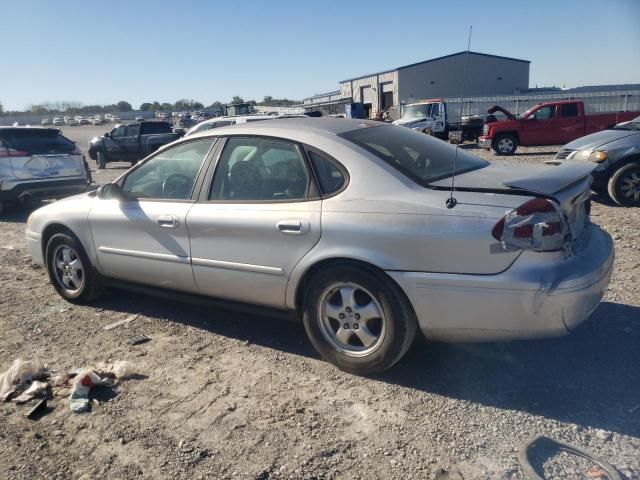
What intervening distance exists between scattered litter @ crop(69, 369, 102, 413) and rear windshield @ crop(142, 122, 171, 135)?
1667 cm

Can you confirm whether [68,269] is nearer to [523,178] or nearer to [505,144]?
[523,178]

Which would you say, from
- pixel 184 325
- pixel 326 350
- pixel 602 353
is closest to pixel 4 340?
pixel 184 325

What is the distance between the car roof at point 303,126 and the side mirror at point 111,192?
0.80m

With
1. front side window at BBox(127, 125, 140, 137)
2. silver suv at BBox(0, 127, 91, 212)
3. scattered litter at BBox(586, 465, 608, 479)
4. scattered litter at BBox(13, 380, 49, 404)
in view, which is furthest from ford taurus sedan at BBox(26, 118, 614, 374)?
front side window at BBox(127, 125, 140, 137)

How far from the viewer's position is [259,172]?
370 cm

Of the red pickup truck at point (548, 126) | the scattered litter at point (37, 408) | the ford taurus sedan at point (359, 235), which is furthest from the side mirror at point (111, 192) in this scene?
the red pickup truck at point (548, 126)

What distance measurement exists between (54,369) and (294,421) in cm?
189

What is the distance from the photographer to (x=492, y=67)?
49281mm

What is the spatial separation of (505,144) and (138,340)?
16395mm

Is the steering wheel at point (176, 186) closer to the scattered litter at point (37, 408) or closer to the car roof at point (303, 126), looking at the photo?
the car roof at point (303, 126)

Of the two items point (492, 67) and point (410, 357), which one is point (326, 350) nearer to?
point (410, 357)

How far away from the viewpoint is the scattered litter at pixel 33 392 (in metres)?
3.26

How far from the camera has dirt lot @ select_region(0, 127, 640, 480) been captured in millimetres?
2557

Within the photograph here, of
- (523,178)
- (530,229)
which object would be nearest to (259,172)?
(523,178)
